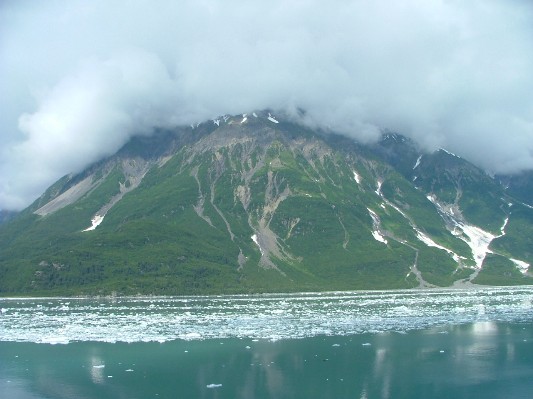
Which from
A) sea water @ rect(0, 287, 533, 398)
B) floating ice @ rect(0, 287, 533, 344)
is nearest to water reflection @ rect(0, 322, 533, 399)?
sea water @ rect(0, 287, 533, 398)

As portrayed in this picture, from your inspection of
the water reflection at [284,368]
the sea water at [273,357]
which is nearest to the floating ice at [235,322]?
the sea water at [273,357]

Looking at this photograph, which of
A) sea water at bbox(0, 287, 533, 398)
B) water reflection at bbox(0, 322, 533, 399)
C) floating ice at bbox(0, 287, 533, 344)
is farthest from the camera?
floating ice at bbox(0, 287, 533, 344)

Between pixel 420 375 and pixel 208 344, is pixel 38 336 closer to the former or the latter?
pixel 208 344

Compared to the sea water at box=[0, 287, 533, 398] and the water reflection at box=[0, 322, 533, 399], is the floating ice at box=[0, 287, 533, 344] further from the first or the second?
the water reflection at box=[0, 322, 533, 399]

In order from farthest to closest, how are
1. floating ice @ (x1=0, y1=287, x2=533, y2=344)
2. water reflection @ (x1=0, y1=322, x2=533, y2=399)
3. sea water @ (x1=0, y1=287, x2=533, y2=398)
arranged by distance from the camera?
floating ice @ (x1=0, y1=287, x2=533, y2=344) < sea water @ (x1=0, y1=287, x2=533, y2=398) < water reflection @ (x1=0, y1=322, x2=533, y2=399)

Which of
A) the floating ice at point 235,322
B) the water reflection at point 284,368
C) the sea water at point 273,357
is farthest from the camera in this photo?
the floating ice at point 235,322

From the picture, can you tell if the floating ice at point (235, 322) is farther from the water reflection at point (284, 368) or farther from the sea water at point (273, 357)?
the water reflection at point (284, 368)

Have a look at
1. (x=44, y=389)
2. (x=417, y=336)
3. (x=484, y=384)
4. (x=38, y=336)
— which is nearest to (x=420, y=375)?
(x=484, y=384)

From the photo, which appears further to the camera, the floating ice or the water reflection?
the floating ice

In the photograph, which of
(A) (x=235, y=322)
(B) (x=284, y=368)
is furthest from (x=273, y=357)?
(A) (x=235, y=322)
